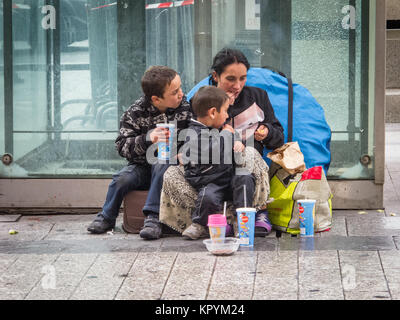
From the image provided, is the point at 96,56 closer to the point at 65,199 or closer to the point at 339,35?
the point at 65,199

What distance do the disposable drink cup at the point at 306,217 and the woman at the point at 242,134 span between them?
23cm

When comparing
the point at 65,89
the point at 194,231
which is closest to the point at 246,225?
the point at 194,231

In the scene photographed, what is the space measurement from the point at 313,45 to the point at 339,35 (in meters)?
0.21

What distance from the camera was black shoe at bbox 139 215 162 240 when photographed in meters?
5.89

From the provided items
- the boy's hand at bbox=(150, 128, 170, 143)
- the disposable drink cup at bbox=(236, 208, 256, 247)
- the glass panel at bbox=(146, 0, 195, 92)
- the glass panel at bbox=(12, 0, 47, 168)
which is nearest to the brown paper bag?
the disposable drink cup at bbox=(236, 208, 256, 247)

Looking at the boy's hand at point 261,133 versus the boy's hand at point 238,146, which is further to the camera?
the boy's hand at point 261,133

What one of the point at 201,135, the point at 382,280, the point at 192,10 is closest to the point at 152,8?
the point at 192,10

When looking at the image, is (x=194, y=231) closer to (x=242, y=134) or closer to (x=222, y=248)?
(x=222, y=248)

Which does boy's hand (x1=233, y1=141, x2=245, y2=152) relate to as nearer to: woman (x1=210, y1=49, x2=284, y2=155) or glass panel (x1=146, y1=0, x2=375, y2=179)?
woman (x1=210, y1=49, x2=284, y2=155)

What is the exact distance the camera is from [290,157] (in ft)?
20.0

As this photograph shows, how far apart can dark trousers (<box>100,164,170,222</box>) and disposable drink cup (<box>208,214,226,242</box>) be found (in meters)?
0.60

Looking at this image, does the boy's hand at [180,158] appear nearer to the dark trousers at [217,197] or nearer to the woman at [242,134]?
the woman at [242,134]

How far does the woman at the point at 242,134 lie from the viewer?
233 inches

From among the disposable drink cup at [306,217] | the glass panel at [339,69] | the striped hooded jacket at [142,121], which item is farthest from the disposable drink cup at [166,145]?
the glass panel at [339,69]
